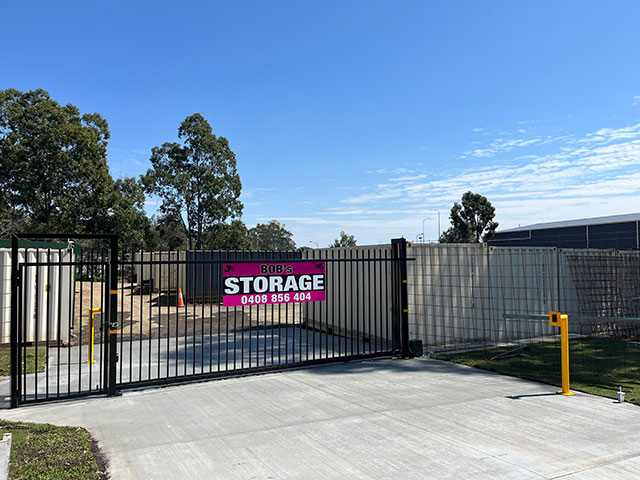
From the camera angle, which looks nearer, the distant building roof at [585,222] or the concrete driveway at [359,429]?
the concrete driveway at [359,429]

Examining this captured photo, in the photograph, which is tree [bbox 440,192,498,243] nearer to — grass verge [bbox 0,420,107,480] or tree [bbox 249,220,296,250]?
tree [bbox 249,220,296,250]

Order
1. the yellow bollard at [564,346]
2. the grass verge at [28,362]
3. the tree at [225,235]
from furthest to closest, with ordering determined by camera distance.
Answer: the tree at [225,235]
the grass verge at [28,362]
the yellow bollard at [564,346]

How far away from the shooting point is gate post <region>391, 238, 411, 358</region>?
1012cm

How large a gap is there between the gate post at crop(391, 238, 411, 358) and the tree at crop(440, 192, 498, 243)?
146 feet

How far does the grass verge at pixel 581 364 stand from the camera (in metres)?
7.80

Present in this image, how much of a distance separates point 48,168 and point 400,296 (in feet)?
84.4

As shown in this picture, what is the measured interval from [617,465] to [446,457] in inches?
61.7

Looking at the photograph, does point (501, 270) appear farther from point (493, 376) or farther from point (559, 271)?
point (493, 376)

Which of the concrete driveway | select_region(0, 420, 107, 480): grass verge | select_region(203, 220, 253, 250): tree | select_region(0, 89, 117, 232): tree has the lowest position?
the concrete driveway

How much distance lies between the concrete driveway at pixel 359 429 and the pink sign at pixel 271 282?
1.44 meters

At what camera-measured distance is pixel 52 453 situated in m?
4.97

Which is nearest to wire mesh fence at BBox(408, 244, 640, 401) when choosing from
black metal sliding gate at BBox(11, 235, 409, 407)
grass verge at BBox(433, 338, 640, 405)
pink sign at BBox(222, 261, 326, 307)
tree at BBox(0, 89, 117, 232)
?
grass verge at BBox(433, 338, 640, 405)

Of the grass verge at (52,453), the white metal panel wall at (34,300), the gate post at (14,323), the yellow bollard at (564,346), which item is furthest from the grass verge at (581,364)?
the white metal panel wall at (34,300)

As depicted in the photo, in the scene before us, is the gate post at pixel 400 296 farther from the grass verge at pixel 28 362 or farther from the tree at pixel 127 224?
the tree at pixel 127 224
